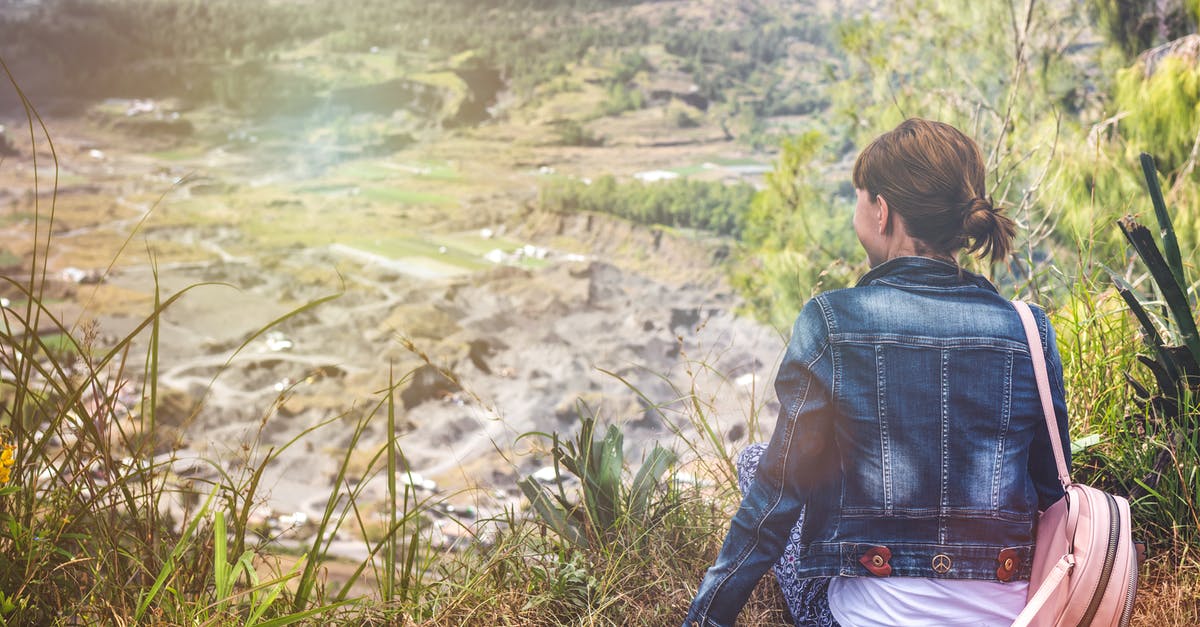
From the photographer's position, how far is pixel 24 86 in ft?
22.1

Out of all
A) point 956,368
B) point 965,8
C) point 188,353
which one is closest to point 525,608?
point 956,368

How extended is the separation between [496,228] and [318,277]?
1.47 meters

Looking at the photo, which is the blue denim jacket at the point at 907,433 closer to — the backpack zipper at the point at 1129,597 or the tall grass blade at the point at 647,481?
the backpack zipper at the point at 1129,597

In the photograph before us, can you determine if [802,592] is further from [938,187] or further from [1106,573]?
[938,187]

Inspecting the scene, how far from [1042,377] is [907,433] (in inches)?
6.3

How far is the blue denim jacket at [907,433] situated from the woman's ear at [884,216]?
0.04 m

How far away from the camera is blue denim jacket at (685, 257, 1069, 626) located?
975mm

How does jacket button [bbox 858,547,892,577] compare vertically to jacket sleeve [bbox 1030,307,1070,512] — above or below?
below

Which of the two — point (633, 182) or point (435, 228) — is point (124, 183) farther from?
point (633, 182)

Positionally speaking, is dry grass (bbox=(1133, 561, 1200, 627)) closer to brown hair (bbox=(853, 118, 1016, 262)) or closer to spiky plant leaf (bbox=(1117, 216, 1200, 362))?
spiky plant leaf (bbox=(1117, 216, 1200, 362))

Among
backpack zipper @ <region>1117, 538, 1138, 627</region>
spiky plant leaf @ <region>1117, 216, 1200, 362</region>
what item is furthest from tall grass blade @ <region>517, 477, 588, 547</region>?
spiky plant leaf @ <region>1117, 216, 1200, 362</region>

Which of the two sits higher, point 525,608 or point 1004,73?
point 1004,73

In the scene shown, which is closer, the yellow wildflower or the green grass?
the yellow wildflower

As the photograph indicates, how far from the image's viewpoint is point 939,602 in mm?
1009
